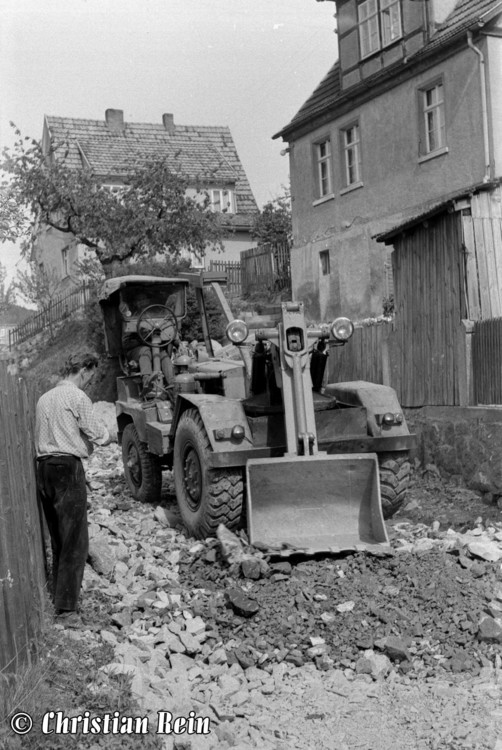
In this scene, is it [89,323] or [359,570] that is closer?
[359,570]

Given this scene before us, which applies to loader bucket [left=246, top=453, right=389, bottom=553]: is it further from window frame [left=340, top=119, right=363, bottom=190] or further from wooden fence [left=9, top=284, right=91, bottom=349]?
wooden fence [left=9, top=284, right=91, bottom=349]

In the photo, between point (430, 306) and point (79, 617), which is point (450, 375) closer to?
point (430, 306)

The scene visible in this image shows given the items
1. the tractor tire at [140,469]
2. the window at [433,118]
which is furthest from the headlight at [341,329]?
the window at [433,118]

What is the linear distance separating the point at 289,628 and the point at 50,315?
27.0 meters

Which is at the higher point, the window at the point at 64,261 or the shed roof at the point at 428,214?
the window at the point at 64,261

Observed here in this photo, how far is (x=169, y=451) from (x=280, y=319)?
2.09 metres

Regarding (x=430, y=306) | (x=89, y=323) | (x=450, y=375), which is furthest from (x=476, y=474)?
(x=89, y=323)

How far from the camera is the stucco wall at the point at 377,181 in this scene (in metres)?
17.6

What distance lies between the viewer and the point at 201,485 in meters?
8.05

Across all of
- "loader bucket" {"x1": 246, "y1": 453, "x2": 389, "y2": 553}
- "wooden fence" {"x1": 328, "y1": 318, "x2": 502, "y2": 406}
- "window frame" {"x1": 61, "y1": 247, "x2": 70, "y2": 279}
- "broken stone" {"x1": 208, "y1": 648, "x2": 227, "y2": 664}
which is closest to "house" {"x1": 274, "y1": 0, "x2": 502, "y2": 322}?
"wooden fence" {"x1": 328, "y1": 318, "x2": 502, "y2": 406}

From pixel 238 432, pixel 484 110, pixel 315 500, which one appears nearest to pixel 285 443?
pixel 238 432

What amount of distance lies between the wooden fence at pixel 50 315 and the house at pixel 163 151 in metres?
1.69

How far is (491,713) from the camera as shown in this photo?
4895 millimetres

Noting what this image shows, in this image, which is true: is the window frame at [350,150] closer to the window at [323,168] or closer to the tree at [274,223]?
the window at [323,168]
